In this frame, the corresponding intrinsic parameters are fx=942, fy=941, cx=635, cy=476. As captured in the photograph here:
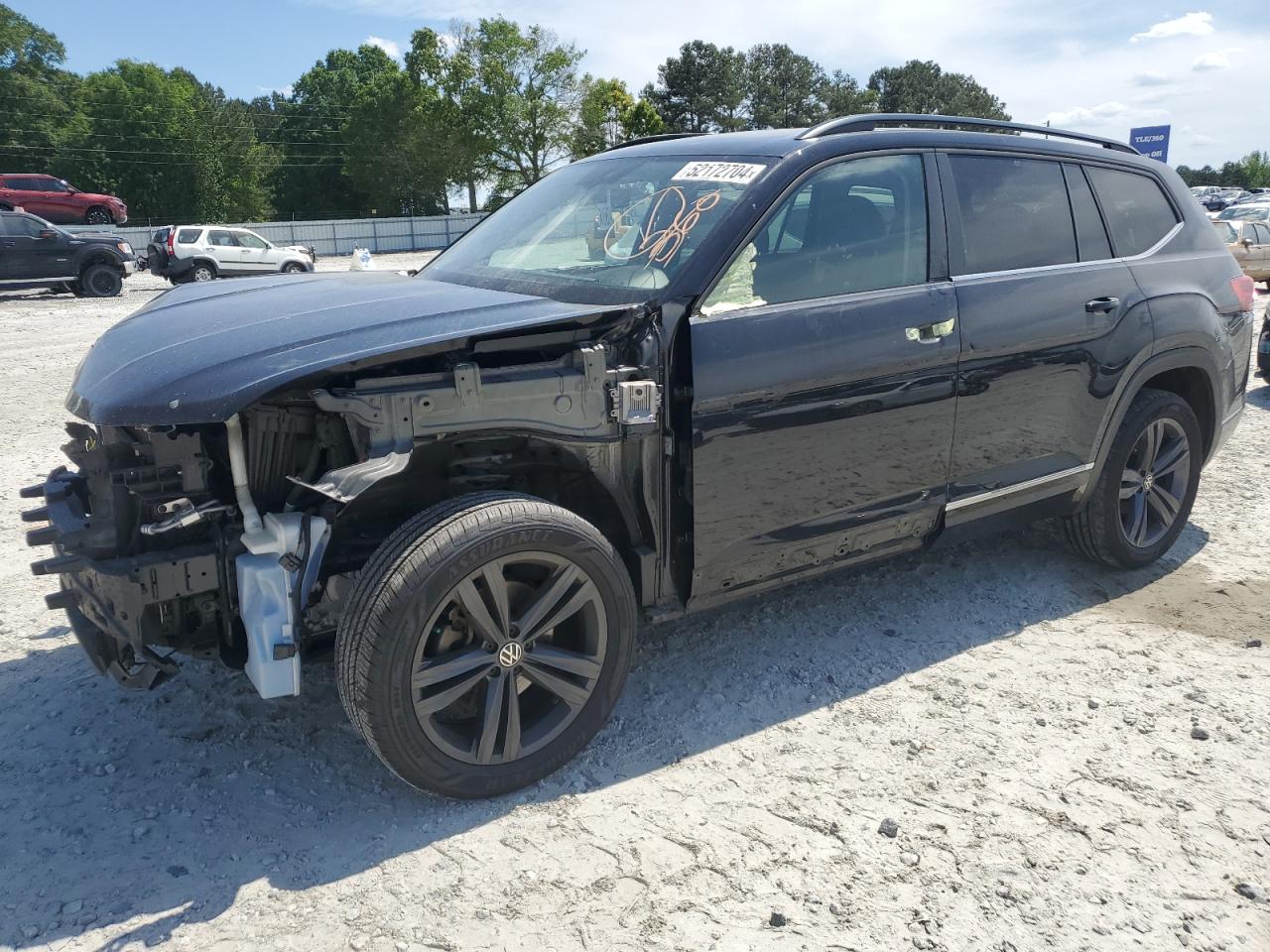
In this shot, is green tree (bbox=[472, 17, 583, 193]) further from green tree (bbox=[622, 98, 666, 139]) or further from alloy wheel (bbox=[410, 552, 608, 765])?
alloy wheel (bbox=[410, 552, 608, 765])

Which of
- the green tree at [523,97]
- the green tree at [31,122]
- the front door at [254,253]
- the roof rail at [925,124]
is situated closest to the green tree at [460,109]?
the green tree at [523,97]

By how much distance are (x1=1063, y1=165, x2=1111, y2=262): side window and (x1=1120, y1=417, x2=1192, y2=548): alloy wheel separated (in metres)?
0.87

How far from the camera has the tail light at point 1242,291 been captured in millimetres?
4684

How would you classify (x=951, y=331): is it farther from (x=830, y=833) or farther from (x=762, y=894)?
(x=762, y=894)

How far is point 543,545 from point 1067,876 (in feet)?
5.56

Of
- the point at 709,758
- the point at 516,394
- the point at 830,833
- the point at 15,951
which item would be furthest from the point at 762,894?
the point at 15,951

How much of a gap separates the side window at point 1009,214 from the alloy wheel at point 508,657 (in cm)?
202

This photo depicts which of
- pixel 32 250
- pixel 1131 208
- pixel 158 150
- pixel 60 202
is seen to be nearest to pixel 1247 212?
pixel 1131 208

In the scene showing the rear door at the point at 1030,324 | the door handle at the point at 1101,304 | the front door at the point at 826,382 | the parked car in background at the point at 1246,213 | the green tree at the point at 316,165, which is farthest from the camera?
the green tree at the point at 316,165

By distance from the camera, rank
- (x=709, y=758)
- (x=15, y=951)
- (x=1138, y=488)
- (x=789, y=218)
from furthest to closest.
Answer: (x=1138, y=488) < (x=789, y=218) < (x=709, y=758) < (x=15, y=951)

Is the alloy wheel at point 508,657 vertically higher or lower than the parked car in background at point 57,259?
lower

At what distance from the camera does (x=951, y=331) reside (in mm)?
3539

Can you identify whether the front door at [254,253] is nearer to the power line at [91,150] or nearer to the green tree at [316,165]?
the power line at [91,150]

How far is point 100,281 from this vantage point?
19.4 metres
